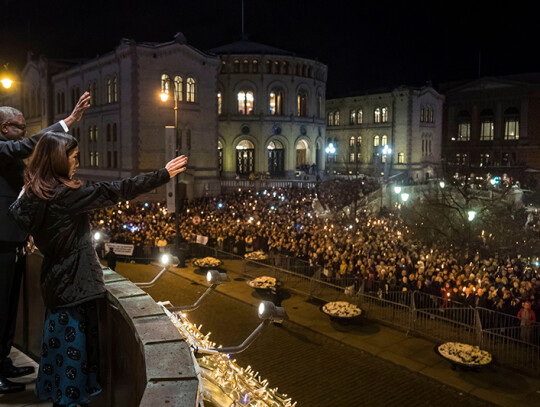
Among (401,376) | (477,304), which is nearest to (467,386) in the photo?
(401,376)

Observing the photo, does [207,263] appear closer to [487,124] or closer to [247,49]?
[247,49]

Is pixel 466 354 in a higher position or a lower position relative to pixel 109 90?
lower

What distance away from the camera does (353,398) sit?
39.9 ft

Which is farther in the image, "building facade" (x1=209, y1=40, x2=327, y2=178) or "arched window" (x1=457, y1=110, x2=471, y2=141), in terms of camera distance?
"arched window" (x1=457, y1=110, x2=471, y2=141)

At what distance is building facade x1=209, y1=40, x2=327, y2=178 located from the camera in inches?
2110

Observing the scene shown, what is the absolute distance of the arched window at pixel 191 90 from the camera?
144 feet

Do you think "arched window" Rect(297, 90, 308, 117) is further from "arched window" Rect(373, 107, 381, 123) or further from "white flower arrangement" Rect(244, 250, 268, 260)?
"white flower arrangement" Rect(244, 250, 268, 260)

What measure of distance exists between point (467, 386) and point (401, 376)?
5.55 ft

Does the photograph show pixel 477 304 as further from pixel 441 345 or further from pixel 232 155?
pixel 232 155

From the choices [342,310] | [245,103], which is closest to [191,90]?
[245,103]

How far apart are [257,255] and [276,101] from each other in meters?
33.6

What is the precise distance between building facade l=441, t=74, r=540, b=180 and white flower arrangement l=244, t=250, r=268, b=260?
4931cm

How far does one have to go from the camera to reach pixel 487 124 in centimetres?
7569

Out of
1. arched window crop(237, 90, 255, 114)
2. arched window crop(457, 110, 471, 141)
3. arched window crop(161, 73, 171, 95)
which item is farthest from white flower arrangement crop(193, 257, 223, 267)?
arched window crop(457, 110, 471, 141)
